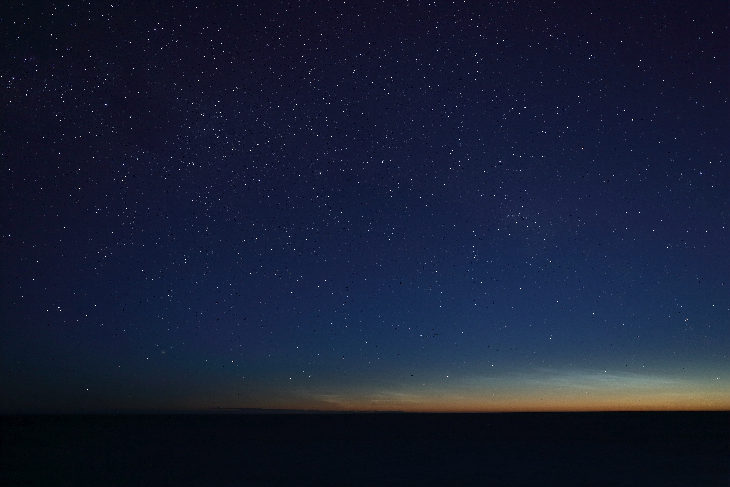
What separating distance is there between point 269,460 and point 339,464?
3.32 m

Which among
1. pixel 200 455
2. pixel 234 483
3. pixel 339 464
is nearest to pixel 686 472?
pixel 339 464

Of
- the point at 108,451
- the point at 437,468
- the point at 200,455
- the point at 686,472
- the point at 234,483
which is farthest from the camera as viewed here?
the point at 108,451

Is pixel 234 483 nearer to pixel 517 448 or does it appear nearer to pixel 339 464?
pixel 339 464

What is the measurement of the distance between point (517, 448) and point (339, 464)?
1433cm

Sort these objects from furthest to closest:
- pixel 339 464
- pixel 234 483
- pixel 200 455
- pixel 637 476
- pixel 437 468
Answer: pixel 200 455 < pixel 339 464 < pixel 437 468 < pixel 637 476 < pixel 234 483

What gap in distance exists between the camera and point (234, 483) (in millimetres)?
19547

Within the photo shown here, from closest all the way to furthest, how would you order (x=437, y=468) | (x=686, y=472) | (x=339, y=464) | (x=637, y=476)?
(x=637, y=476), (x=686, y=472), (x=437, y=468), (x=339, y=464)

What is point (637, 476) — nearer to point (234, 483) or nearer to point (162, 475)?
point (234, 483)

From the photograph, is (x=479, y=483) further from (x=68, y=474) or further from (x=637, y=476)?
(x=68, y=474)

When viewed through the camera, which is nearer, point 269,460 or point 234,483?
point 234,483

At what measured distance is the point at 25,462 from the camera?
91.5 feet

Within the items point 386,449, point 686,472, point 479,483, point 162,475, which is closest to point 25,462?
point 162,475

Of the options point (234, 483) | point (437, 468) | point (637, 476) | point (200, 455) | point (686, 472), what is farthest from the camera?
point (200, 455)

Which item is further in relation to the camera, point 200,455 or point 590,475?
point 200,455
